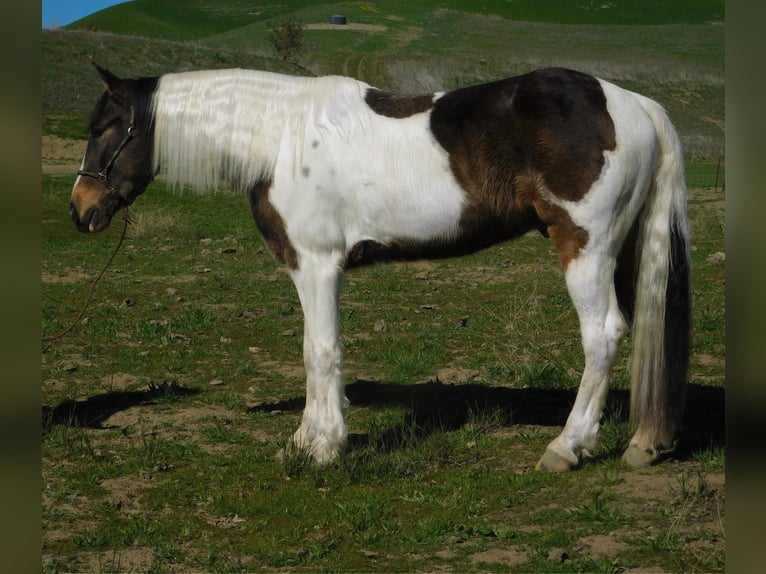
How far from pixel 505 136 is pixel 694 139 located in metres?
36.6

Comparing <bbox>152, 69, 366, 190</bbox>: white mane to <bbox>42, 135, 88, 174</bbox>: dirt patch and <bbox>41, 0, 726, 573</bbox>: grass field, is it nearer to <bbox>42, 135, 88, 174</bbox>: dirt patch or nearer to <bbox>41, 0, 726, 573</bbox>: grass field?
<bbox>41, 0, 726, 573</bbox>: grass field

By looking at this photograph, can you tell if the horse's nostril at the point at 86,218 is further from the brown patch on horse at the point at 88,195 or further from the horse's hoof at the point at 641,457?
the horse's hoof at the point at 641,457

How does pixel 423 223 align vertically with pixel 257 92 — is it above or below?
below

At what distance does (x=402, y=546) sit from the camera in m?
4.16

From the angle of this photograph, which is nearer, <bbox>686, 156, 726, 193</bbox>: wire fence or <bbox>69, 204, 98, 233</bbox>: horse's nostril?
<bbox>69, 204, 98, 233</bbox>: horse's nostril

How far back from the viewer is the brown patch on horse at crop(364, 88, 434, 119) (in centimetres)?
519

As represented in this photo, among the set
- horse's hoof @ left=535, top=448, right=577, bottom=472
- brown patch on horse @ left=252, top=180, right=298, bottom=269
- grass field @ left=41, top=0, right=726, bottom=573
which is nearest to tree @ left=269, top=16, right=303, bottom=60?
grass field @ left=41, top=0, right=726, bottom=573

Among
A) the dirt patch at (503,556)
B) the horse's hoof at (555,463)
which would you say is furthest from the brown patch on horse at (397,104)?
the dirt patch at (503,556)

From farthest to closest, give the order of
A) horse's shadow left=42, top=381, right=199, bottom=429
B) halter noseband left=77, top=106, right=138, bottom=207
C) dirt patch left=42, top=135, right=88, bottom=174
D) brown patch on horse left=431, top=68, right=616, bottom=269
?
1. dirt patch left=42, top=135, right=88, bottom=174
2. horse's shadow left=42, top=381, right=199, bottom=429
3. halter noseband left=77, top=106, right=138, bottom=207
4. brown patch on horse left=431, top=68, right=616, bottom=269

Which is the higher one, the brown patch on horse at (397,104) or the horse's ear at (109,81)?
the horse's ear at (109,81)

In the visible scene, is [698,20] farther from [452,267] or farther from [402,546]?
[402,546]

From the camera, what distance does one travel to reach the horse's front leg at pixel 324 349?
521 centimetres

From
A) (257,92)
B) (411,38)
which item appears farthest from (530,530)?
(411,38)

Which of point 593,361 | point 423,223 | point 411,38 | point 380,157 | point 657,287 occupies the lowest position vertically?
point 593,361
